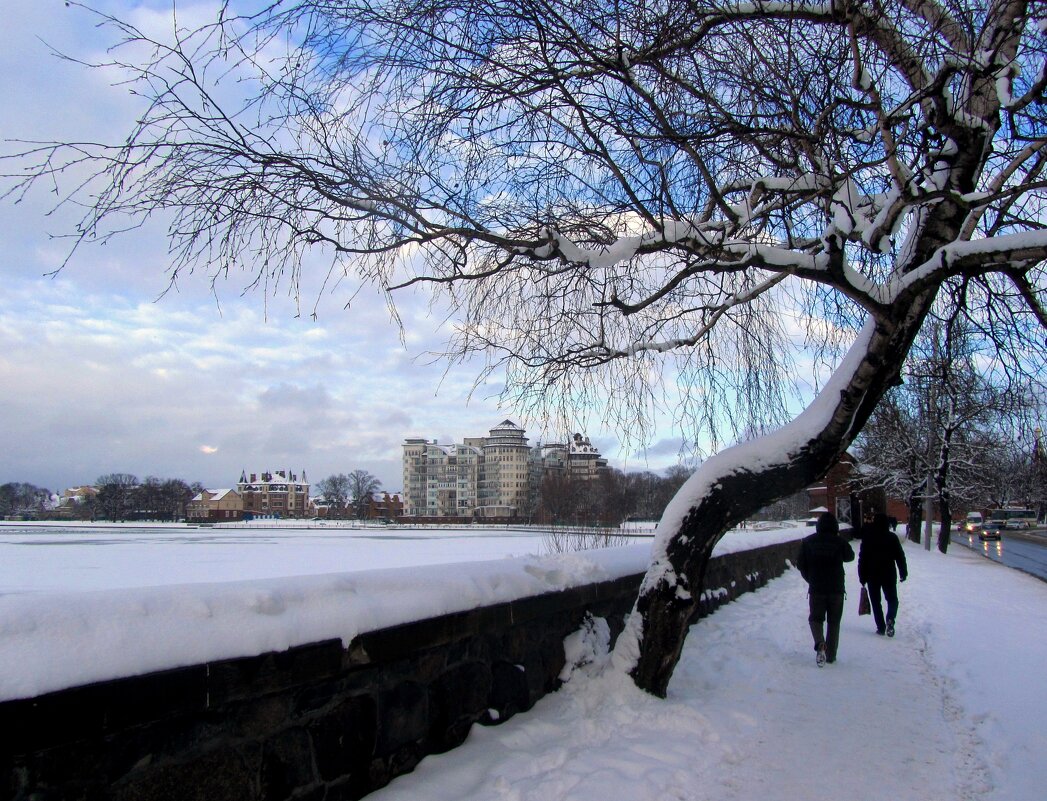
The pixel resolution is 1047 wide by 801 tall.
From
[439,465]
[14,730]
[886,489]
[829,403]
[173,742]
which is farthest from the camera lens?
[439,465]

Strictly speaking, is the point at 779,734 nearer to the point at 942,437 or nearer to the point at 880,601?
the point at 880,601

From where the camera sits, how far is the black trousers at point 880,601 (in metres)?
8.65

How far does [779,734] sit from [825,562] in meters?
3.14

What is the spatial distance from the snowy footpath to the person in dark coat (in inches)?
27.6

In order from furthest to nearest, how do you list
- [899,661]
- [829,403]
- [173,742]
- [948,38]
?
[899,661], [829,403], [948,38], [173,742]

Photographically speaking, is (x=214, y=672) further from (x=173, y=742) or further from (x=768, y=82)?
(x=768, y=82)

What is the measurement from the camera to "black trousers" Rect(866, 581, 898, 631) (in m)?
8.65

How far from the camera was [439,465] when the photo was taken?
495 ft

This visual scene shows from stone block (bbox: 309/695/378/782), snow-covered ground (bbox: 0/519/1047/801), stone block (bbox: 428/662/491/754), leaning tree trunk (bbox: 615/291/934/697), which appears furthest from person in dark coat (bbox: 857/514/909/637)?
stone block (bbox: 309/695/378/782)

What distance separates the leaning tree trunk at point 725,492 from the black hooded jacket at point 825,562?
84.9 inches

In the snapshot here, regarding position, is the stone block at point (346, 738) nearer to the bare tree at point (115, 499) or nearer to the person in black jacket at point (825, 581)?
the person in black jacket at point (825, 581)

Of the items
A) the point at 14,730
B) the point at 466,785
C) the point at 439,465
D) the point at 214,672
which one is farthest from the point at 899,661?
the point at 439,465

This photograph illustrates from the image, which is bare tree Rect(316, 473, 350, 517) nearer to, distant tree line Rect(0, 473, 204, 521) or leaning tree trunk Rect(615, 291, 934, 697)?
distant tree line Rect(0, 473, 204, 521)

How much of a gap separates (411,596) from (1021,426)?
6.44 meters
